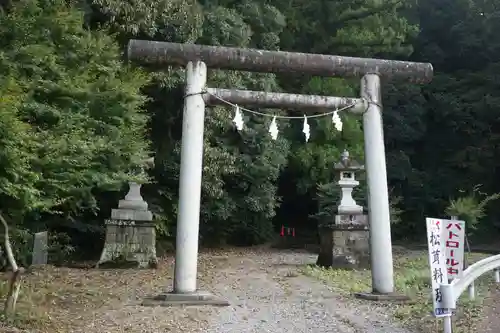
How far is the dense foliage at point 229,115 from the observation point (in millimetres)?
9266

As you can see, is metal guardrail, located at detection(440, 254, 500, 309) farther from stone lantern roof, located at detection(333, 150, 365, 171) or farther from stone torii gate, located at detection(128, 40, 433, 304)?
stone lantern roof, located at detection(333, 150, 365, 171)

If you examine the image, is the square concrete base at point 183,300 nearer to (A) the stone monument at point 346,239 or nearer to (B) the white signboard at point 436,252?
(B) the white signboard at point 436,252

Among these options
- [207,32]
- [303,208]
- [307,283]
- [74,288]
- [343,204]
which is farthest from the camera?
[303,208]

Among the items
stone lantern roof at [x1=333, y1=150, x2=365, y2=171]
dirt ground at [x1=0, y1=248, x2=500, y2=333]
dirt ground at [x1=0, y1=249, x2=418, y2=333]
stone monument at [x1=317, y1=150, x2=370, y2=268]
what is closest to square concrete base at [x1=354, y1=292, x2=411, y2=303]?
dirt ground at [x1=0, y1=248, x2=500, y2=333]

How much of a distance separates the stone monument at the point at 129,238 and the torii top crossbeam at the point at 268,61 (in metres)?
4.64

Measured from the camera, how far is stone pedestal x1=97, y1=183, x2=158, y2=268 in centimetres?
1080

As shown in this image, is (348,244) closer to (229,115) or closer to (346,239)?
(346,239)

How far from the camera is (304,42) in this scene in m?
21.2

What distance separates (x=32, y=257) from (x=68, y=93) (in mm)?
3265

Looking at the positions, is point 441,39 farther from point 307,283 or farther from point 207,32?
point 307,283

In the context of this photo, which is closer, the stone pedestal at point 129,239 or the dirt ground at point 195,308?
the dirt ground at point 195,308

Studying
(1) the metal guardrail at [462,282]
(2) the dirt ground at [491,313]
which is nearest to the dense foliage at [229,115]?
(1) the metal guardrail at [462,282]

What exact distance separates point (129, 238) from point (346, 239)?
4.70 meters

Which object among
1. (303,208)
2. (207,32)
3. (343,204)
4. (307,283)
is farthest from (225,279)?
(303,208)
